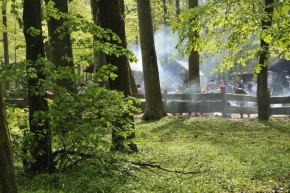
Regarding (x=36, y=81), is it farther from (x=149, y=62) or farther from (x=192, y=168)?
(x=149, y=62)

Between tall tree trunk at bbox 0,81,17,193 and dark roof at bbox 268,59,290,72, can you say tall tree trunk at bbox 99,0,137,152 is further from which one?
dark roof at bbox 268,59,290,72

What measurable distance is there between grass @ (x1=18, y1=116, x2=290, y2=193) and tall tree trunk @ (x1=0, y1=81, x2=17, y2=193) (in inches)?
67.5

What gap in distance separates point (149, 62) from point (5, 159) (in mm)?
12321

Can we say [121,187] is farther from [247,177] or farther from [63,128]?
[247,177]

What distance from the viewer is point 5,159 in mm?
3271

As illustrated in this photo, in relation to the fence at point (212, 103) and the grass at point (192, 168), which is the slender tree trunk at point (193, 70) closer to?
the fence at point (212, 103)

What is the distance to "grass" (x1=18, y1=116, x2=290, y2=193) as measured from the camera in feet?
18.1

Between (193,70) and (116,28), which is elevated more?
(116,28)

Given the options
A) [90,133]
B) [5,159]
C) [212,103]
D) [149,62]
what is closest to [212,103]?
[212,103]

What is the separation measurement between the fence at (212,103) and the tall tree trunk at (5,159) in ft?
47.4

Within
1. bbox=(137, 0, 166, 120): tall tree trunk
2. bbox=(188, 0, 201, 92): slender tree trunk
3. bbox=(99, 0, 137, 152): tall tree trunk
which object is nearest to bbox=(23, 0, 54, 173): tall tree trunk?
bbox=(99, 0, 137, 152): tall tree trunk

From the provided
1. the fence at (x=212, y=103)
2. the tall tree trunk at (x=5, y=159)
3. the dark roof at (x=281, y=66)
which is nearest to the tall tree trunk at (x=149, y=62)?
the fence at (x=212, y=103)

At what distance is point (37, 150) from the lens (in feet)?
19.9

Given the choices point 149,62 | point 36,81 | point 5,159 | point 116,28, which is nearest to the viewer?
point 5,159
